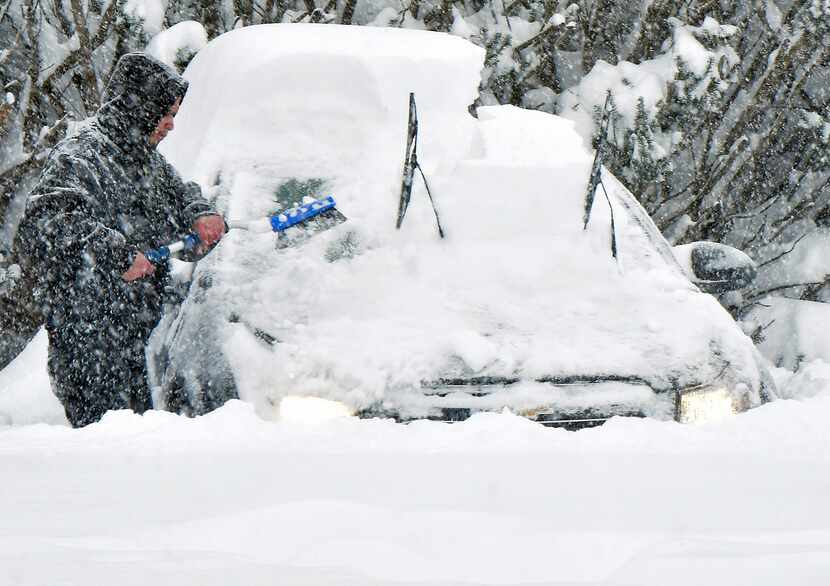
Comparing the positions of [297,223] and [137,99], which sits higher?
[137,99]

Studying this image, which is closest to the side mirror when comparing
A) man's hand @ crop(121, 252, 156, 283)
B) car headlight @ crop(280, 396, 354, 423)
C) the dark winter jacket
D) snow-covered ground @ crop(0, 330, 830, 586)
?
snow-covered ground @ crop(0, 330, 830, 586)

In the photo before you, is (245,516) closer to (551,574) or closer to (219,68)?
(551,574)

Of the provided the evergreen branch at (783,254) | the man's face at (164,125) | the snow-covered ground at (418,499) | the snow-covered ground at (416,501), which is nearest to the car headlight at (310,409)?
the snow-covered ground at (418,499)

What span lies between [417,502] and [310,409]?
948 millimetres

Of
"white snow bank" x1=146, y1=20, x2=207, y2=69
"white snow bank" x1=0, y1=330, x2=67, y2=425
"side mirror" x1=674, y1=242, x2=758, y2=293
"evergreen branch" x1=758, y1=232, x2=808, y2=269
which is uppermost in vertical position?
"side mirror" x1=674, y1=242, x2=758, y2=293

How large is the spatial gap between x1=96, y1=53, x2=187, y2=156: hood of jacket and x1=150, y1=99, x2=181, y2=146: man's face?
1 cm

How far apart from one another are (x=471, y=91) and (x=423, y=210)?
1.10 meters

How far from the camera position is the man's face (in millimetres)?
3752

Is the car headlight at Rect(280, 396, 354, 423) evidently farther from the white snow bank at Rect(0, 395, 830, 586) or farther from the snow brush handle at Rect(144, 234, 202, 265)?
the snow brush handle at Rect(144, 234, 202, 265)

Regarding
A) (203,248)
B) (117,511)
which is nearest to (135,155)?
A: (203,248)

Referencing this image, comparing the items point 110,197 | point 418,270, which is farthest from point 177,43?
point 418,270

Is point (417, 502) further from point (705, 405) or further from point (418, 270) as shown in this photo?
point (418, 270)

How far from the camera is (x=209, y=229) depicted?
3.54 meters

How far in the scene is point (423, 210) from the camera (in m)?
3.71
